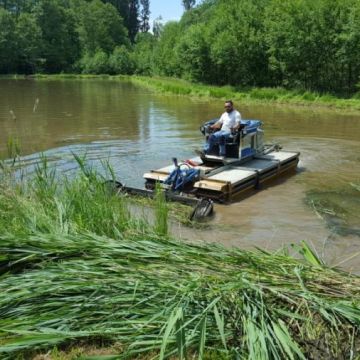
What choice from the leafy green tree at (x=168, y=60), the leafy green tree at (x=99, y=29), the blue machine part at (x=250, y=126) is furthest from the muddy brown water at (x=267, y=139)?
the leafy green tree at (x=99, y=29)

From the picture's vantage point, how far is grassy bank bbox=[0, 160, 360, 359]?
3.64m

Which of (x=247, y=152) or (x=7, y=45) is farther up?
(x=7, y=45)

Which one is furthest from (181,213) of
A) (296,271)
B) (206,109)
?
(206,109)

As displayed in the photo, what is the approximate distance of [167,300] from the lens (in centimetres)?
394

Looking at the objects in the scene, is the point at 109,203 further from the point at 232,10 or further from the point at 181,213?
the point at 232,10

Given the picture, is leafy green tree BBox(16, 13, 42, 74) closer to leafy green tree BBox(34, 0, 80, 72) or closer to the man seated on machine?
leafy green tree BBox(34, 0, 80, 72)

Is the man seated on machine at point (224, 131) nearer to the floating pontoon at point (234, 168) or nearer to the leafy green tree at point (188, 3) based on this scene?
the floating pontoon at point (234, 168)

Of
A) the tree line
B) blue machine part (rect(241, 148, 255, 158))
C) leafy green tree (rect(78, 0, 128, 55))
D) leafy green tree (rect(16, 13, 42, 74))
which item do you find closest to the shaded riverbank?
the tree line

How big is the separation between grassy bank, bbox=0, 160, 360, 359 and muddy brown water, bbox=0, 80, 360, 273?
1.50 metres

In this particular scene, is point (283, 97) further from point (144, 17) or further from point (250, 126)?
point (144, 17)

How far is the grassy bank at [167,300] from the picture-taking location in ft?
11.9

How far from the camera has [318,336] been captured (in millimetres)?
3666

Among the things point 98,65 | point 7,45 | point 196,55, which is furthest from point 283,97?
point 7,45

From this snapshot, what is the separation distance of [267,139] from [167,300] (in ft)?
51.1
